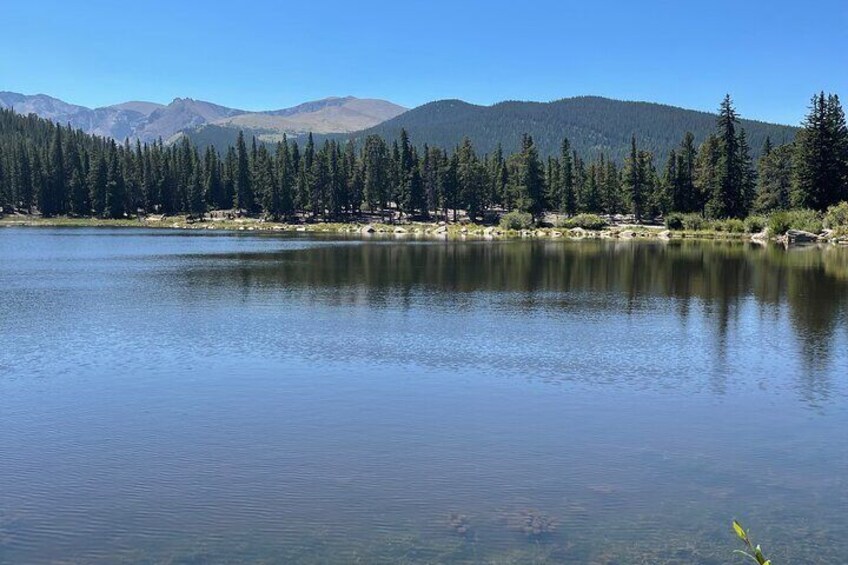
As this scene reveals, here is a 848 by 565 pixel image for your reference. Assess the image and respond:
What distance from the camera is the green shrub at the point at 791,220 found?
3898 inches

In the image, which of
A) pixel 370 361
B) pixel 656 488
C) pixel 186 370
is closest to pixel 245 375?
pixel 186 370

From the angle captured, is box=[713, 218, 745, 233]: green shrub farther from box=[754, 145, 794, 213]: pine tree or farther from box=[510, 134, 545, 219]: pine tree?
box=[510, 134, 545, 219]: pine tree

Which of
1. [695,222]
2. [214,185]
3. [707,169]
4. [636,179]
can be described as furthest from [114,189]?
[707,169]

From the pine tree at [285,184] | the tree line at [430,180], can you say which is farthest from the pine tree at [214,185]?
the pine tree at [285,184]

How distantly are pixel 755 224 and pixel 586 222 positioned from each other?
31171 mm

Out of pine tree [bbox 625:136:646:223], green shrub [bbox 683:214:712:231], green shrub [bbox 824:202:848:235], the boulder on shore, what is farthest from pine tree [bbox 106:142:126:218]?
green shrub [bbox 824:202:848:235]

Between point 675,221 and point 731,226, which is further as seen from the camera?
point 675,221

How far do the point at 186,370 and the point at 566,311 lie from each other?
2163 cm

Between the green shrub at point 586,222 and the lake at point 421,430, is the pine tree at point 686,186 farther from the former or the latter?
the lake at point 421,430

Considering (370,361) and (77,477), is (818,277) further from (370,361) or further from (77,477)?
(77,477)

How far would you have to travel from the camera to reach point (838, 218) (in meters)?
96.2

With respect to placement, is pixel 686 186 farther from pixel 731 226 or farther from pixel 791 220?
pixel 791 220

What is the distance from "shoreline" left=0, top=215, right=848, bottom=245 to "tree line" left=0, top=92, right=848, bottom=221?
237 inches

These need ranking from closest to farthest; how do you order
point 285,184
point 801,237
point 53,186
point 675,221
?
point 801,237
point 675,221
point 285,184
point 53,186
